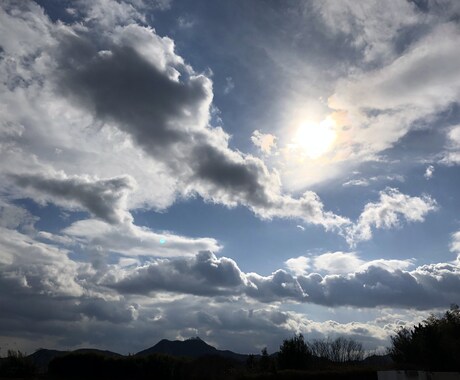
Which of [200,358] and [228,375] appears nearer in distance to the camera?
[228,375]

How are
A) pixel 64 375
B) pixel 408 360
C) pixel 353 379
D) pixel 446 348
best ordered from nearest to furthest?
pixel 353 379 → pixel 446 348 → pixel 64 375 → pixel 408 360

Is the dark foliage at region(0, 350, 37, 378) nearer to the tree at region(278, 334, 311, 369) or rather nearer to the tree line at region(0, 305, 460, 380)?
the tree line at region(0, 305, 460, 380)

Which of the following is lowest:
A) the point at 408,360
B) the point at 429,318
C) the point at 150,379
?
the point at 150,379

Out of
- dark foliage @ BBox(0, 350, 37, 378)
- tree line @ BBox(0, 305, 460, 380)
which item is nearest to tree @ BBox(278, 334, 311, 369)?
tree line @ BBox(0, 305, 460, 380)

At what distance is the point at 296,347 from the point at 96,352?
21.0 meters

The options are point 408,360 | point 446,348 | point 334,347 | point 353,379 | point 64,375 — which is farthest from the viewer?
point 334,347

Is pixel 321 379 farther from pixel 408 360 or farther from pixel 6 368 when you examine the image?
pixel 6 368

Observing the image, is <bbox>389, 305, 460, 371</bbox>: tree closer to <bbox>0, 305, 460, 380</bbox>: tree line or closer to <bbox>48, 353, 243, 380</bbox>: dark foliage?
<bbox>0, 305, 460, 380</bbox>: tree line

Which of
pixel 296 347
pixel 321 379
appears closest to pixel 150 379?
pixel 296 347

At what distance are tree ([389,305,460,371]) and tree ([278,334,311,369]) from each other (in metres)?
9.58

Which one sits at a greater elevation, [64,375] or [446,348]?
[446,348]

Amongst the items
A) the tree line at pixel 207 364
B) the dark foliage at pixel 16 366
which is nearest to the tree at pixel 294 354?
the tree line at pixel 207 364

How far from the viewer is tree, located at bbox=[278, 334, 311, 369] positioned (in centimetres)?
4378

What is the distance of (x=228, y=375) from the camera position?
41.1 m
